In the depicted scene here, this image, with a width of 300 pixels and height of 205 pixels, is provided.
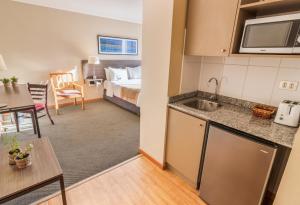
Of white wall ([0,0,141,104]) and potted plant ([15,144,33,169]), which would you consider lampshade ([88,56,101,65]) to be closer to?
white wall ([0,0,141,104])

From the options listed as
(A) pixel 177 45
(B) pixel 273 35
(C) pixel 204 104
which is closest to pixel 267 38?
(B) pixel 273 35

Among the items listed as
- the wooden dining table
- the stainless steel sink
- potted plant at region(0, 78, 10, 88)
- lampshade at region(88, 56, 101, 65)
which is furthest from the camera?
lampshade at region(88, 56, 101, 65)

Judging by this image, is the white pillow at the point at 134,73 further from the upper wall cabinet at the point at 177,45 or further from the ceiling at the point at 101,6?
the upper wall cabinet at the point at 177,45

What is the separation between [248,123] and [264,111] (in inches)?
10.5

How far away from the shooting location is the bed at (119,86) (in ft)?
12.4

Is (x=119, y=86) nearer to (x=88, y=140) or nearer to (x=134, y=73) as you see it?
(x=134, y=73)

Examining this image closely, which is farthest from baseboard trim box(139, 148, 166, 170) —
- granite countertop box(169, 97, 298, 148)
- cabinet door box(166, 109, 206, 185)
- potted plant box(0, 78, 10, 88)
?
potted plant box(0, 78, 10, 88)

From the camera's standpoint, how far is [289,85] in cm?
150

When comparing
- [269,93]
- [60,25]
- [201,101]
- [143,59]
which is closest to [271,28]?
[269,93]

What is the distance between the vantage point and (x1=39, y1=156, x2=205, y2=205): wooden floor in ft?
5.49

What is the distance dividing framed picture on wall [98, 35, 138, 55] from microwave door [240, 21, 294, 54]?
3.95m

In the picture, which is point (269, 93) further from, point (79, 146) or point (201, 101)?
point (79, 146)

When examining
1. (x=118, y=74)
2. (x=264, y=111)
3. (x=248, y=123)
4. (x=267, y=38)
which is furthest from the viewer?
(x=118, y=74)

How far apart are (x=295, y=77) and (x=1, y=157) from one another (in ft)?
8.52
